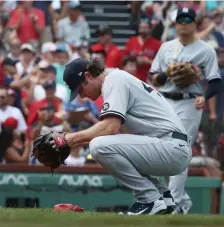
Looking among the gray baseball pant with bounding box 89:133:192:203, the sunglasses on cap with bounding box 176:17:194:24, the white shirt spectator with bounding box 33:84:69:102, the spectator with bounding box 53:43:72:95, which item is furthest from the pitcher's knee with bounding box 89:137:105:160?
the spectator with bounding box 53:43:72:95

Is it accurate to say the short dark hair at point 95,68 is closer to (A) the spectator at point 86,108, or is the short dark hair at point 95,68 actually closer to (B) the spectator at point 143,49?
(A) the spectator at point 86,108

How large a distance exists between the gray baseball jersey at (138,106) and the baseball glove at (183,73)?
1.87 m

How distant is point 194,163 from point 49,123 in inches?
88.7

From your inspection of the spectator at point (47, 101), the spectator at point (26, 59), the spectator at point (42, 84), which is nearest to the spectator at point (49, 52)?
the spectator at point (26, 59)

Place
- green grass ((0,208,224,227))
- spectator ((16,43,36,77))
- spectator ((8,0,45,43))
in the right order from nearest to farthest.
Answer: green grass ((0,208,224,227)) < spectator ((16,43,36,77)) < spectator ((8,0,45,43))

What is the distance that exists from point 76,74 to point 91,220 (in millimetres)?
1717

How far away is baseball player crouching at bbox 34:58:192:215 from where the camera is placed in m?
7.57

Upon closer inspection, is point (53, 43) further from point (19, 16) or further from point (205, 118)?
point (205, 118)

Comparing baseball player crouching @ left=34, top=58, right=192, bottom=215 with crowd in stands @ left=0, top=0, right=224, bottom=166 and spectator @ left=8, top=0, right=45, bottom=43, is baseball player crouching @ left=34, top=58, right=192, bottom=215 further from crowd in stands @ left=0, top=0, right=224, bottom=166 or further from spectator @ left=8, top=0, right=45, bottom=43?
spectator @ left=8, top=0, right=45, bottom=43

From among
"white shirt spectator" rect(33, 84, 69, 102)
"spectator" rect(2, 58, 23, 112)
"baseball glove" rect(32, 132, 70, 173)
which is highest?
"baseball glove" rect(32, 132, 70, 173)

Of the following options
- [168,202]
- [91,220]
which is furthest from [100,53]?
[91,220]

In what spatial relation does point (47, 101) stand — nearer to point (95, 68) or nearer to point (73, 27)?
point (73, 27)

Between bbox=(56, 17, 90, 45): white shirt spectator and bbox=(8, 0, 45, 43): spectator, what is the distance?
0.37 meters

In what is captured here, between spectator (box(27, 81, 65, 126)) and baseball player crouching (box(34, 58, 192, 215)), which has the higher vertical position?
baseball player crouching (box(34, 58, 192, 215))
